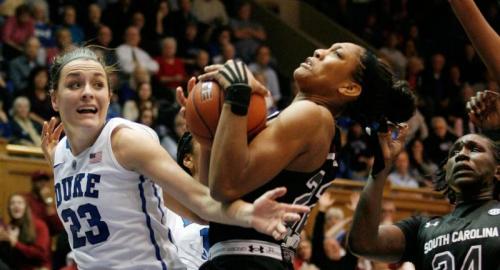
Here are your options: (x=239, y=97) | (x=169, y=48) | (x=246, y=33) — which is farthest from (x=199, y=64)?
(x=239, y=97)

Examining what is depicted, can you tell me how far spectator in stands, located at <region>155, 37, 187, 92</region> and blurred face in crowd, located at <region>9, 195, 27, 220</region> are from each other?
4.00 m

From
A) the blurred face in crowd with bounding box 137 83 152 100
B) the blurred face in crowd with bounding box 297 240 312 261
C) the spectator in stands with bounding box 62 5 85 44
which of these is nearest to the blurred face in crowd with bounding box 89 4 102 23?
the spectator in stands with bounding box 62 5 85 44

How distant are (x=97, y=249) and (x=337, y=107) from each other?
1150mm

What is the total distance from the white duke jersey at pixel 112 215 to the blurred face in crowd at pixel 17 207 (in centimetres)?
402

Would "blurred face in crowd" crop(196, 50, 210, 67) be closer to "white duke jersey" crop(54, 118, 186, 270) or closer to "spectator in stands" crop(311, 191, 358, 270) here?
"spectator in stands" crop(311, 191, 358, 270)

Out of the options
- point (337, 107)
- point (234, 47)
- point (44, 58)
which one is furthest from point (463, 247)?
point (234, 47)

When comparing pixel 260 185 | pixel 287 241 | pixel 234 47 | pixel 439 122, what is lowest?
pixel 439 122

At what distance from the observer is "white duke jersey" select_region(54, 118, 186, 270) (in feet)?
13.7

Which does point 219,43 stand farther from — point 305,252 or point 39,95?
point 305,252

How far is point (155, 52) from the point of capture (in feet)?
40.4

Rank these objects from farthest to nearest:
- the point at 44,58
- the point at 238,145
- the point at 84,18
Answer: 1. the point at 84,18
2. the point at 44,58
3. the point at 238,145

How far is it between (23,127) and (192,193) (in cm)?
629

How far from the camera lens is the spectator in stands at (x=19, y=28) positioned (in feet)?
35.8

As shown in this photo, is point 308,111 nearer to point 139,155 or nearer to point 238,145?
point 238,145
